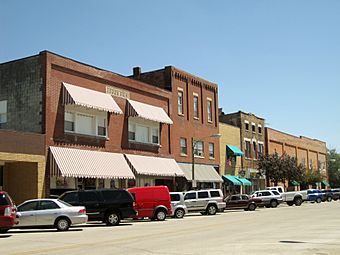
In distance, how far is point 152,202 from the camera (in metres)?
28.8

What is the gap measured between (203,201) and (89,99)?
1085cm

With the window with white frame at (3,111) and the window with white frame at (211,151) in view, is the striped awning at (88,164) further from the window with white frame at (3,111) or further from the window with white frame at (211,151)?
the window with white frame at (211,151)

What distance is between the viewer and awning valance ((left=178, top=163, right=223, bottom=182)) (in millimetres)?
43625

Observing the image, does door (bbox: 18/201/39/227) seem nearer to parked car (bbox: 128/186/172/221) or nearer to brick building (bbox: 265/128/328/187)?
parked car (bbox: 128/186/172/221)

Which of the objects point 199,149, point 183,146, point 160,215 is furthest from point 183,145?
point 160,215

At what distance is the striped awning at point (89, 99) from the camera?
30953 millimetres

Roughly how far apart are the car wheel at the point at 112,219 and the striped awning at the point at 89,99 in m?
8.50

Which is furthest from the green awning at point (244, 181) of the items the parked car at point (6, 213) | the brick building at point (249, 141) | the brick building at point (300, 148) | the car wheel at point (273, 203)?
the parked car at point (6, 213)

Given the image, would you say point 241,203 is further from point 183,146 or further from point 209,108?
point 209,108

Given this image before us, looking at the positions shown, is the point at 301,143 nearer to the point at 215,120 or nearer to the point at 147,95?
the point at 215,120

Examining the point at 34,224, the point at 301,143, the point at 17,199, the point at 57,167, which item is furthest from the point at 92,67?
the point at 301,143

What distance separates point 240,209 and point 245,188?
12.4 metres

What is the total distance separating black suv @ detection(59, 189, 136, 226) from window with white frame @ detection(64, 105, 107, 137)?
7277 millimetres

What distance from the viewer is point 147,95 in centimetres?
4034
